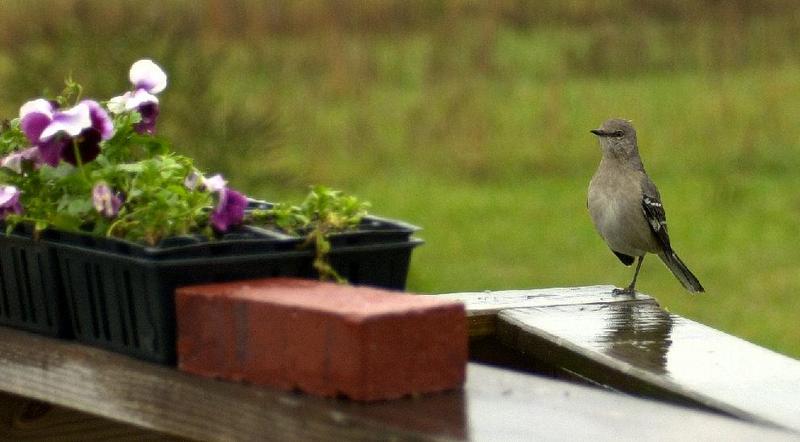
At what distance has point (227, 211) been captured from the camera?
2242 millimetres

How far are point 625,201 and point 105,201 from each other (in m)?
4.41

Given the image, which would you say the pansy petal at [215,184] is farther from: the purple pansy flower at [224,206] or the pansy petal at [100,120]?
the pansy petal at [100,120]

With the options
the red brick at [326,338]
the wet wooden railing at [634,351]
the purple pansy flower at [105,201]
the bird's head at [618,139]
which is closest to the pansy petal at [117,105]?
the purple pansy flower at [105,201]

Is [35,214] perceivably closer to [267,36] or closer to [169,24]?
[169,24]

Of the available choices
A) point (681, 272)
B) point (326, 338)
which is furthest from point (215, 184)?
point (681, 272)

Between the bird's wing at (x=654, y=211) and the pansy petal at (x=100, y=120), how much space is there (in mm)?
4367

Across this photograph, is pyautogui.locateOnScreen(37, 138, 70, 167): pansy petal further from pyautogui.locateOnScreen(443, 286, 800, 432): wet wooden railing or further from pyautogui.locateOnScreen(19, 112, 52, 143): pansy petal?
pyautogui.locateOnScreen(443, 286, 800, 432): wet wooden railing

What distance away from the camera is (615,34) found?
16.3m

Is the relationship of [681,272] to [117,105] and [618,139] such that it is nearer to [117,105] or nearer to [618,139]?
[618,139]

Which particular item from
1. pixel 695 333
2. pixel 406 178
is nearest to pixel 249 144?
pixel 406 178

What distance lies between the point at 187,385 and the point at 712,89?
15157mm

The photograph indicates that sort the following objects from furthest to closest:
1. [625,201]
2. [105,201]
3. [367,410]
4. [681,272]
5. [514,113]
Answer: [514,113] < [681,272] < [625,201] < [105,201] < [367,410]

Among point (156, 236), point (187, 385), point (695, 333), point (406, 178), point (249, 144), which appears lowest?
point (406, 178)

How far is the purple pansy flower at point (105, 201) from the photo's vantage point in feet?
7.31
